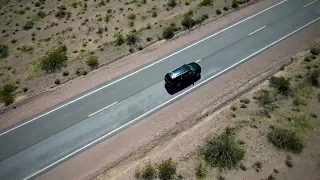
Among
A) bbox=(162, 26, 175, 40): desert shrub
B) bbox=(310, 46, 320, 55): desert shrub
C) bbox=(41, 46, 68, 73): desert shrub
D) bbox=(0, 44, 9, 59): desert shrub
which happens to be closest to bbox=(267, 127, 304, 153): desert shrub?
bbox=(310, 46, 320, 55): desert shrub

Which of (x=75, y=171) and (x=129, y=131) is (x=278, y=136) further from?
(x=75, y=171)

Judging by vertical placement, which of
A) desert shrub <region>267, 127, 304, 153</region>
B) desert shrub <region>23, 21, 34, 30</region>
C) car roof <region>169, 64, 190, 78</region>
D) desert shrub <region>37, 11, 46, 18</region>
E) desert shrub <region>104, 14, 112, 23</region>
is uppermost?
desert shrub <region>37, 11, 46, 18</region>

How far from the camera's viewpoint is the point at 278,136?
23609 mm

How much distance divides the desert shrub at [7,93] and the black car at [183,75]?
14.4 meters

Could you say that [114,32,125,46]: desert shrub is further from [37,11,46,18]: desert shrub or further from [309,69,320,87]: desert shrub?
Answer: [309,69,320,87]: desert shrub

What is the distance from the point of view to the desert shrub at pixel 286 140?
23.1 metres

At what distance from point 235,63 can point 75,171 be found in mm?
18270

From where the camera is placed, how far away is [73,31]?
36.9 metres

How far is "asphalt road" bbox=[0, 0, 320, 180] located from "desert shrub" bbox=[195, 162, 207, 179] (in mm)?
6976

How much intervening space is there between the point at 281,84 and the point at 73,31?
23.8 m

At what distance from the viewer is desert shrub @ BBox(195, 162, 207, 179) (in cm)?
2186

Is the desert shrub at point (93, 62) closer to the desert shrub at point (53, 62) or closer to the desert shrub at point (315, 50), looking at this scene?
the desert shrub at point (53, 62)

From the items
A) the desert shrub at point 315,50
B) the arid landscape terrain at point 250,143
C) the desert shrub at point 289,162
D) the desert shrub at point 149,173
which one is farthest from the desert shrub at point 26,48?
the desert shrub at point 315,50


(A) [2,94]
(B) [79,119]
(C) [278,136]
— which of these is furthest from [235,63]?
(A) [2,94]
